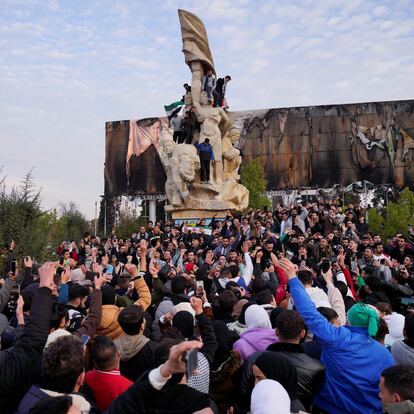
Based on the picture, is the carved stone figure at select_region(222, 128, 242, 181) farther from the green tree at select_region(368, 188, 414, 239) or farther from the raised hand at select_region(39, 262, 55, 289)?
the raised hand at select_region(39, 262, 55, 289)

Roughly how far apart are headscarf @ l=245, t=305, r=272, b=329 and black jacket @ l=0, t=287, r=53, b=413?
1.70 m

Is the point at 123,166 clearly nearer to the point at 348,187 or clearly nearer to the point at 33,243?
the point at 348,187

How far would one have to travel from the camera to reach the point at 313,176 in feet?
129

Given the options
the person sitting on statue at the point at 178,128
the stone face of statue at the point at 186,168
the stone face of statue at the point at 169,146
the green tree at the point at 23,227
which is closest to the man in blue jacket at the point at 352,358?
the green tree at the point at 23,227

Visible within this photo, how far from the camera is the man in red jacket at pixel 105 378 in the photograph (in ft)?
9.78

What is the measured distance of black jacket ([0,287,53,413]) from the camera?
107 inches

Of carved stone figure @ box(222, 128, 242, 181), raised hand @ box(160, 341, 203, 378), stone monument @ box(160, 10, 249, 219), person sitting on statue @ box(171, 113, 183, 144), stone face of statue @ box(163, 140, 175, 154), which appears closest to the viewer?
raised hand @ box(160, 341, 203, 378)

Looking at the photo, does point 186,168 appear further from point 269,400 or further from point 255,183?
point 255,183

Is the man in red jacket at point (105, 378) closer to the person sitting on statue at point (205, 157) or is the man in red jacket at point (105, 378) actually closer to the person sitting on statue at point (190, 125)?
Answer: the person sitting on statue at point (205, 157)

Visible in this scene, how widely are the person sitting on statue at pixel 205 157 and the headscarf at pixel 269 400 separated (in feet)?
55.5

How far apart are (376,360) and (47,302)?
2115 mm

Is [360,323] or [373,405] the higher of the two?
[360,323]

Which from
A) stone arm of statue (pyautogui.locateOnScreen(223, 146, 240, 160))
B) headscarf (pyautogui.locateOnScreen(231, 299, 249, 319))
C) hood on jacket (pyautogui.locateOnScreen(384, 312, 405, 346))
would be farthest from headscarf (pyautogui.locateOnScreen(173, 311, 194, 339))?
stone arm of statue (pyautogui.locateOnScreen(223, 146, 240, 160))

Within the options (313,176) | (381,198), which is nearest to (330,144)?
(313,176)
